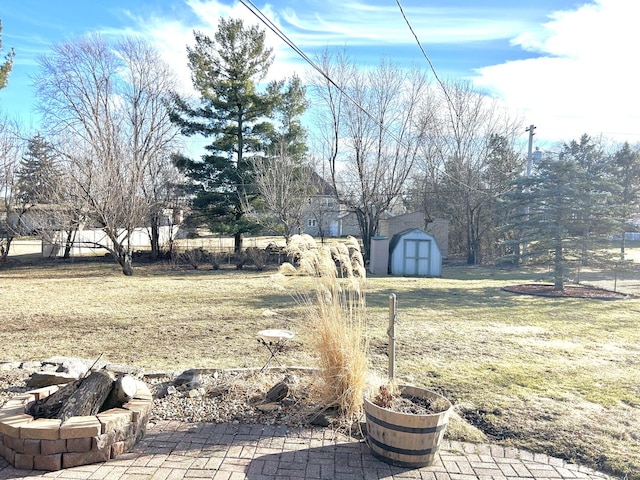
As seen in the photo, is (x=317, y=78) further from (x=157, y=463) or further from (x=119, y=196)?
(x=157, y=463)

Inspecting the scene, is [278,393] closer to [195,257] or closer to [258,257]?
[258,257]

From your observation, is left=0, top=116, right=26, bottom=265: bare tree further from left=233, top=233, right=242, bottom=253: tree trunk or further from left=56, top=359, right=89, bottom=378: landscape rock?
left=56, top=359, right=89, bottom=378: landscape rock

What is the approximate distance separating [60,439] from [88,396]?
0.31 metres

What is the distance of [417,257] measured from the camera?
15.4 metres

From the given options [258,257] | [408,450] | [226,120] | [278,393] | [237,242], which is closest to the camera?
[408,450]

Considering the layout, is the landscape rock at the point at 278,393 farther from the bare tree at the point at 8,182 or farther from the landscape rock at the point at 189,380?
the bare tree at the point at 8,182

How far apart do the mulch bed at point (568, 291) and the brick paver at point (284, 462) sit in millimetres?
9119

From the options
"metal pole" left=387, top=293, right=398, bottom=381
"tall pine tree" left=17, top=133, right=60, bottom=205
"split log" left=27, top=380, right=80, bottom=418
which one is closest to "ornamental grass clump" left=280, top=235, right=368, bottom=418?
"metal pole" left=387, top=293, right=398, bottom=381

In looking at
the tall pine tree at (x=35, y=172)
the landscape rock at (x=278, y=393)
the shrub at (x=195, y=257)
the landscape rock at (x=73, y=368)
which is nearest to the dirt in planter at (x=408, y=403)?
the landscape rock at (x=278, y=393)

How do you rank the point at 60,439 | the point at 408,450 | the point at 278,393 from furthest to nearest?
the point at 278,393 < the point at 408,450 < the point at 60,439

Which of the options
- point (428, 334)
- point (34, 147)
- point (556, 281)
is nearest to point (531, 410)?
point (428, 334)

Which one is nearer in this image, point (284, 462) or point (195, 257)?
point (284, 462)

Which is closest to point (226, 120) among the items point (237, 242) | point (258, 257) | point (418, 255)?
point (237, 242)

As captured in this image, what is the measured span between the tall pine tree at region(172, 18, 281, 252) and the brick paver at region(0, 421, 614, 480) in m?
14.6
